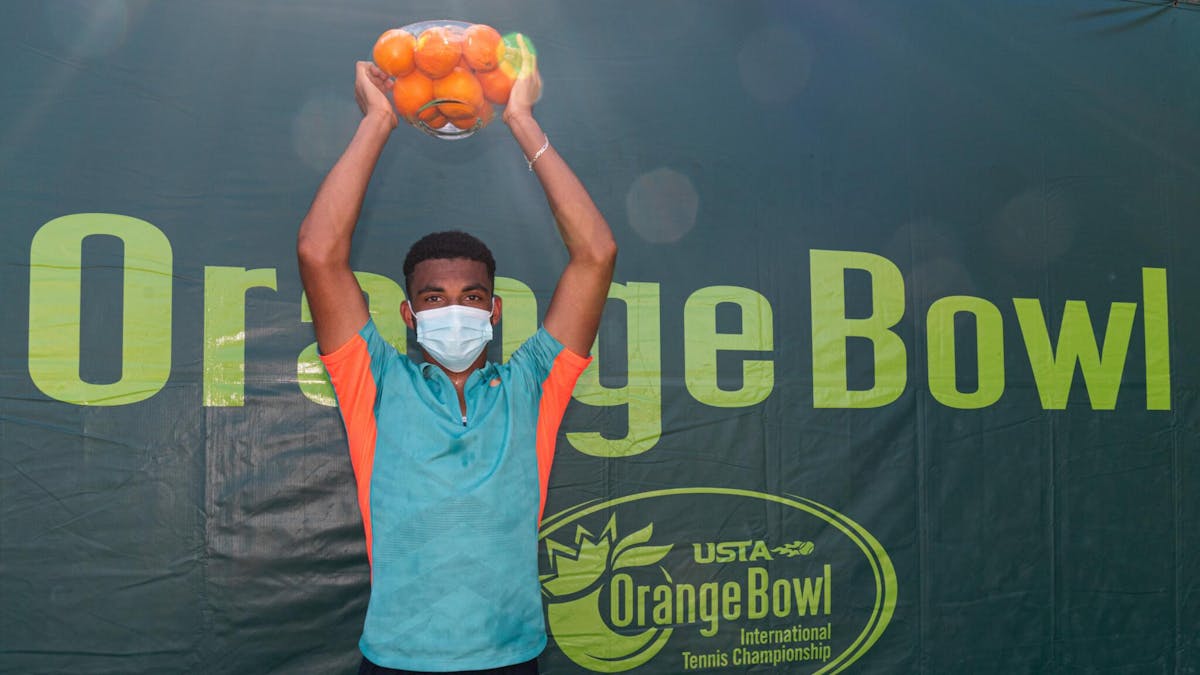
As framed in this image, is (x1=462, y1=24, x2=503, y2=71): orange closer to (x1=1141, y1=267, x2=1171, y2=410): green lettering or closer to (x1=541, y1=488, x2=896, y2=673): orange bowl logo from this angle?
(x1=541, y1=488, x2=896, y2=673): orange bowl logo

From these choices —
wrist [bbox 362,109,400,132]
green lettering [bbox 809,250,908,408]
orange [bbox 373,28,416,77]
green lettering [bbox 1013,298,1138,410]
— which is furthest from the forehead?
green lettering [bbox 1013,298,1138,410]

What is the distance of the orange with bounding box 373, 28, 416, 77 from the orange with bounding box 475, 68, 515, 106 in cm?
15

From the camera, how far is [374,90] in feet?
6.66

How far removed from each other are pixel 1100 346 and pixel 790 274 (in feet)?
3.93

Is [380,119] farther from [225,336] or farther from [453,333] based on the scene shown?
[225,336]

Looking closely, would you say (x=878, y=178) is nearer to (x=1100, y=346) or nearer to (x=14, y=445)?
(x=1100, y=346)

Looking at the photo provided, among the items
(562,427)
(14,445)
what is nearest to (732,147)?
(562,427)

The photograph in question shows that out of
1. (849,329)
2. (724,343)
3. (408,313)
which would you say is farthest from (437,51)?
(849,329)

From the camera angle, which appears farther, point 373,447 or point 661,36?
point 661,36

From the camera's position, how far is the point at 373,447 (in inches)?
76.8

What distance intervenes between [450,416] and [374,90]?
723mm

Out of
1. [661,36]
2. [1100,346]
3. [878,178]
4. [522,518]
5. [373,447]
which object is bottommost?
[522,518]

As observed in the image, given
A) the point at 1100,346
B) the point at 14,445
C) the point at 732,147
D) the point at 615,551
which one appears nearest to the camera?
the point at 14,445

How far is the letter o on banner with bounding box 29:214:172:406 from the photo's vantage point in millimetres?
2545
